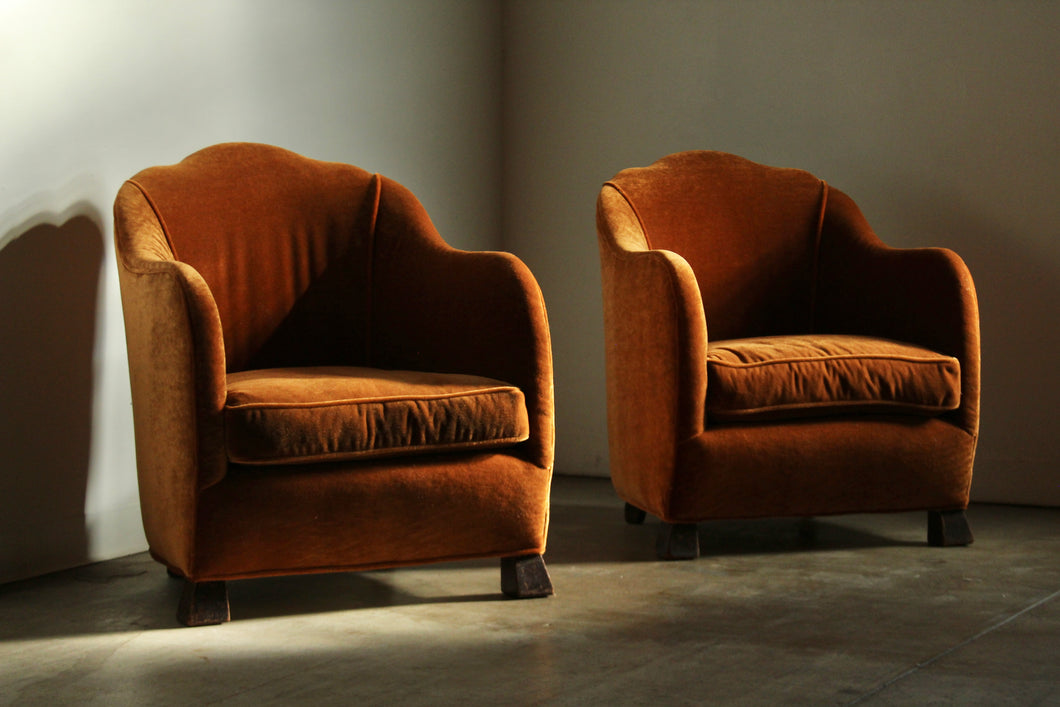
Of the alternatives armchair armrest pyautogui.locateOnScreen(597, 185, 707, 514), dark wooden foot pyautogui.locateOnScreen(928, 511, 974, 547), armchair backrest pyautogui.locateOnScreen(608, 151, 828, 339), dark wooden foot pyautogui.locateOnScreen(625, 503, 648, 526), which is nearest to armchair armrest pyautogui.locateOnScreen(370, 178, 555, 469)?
armchair armrest pyautogui.locateOnScreen(597, 185, 707, 514)

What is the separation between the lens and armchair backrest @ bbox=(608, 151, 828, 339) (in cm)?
314

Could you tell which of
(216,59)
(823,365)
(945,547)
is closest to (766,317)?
(823,365)

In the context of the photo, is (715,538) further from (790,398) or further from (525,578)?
(525,578)

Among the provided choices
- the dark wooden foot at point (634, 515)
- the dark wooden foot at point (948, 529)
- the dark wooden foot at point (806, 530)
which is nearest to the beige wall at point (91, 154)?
the dark wooden foot at point (634, 515)

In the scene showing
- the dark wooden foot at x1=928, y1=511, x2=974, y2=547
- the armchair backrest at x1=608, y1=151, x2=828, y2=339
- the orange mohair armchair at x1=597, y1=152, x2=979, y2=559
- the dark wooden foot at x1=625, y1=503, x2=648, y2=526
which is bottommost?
the dark wooden foot at x1=625, y1=503, x2=648, y2=526

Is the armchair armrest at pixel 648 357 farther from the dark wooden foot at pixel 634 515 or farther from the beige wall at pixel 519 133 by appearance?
the beige wall at pixel 519 133

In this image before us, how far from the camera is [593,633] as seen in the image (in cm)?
199

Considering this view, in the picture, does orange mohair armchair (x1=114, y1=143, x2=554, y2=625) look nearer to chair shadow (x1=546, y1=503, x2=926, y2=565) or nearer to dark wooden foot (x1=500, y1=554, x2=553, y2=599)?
dark wooden foot (x1=500, y1=554, x2=553, y2=599)

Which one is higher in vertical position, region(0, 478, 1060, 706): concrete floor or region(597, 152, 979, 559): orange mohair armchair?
region(597, 152, 979, 559): orange mohair armchair

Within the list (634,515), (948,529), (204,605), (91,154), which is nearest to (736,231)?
(634,515)

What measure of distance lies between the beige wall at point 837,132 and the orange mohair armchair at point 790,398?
0.62 meters

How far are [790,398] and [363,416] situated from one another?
102cm

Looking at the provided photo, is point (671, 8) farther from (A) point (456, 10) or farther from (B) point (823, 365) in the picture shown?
(B) point (823, 365)

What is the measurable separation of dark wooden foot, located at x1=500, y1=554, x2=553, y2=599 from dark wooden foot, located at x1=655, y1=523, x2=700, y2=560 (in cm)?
44
